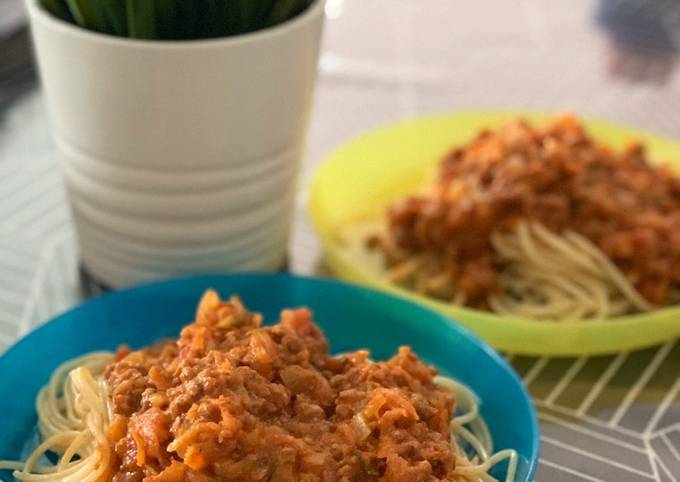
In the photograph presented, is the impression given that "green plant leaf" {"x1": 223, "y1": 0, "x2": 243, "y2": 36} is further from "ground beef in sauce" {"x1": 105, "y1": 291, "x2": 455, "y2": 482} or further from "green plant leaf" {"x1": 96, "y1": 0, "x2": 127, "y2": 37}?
"ground beef in sauce" {"x1": 105, "y1": 291, "x2": 455, "y2": 482}

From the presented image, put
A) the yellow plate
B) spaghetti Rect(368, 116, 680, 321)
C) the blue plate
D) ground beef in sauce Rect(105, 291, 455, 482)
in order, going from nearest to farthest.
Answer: ground beef in sauce Rect(105, 291, 455, 482) → the blue plate → the yellow plate → spaghetti Rect(368, 116, 680, 321)

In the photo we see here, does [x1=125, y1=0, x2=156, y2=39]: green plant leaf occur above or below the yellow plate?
above

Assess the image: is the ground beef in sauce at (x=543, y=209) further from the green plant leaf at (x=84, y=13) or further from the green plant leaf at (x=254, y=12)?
the green plant leaf at (x=84, y=13)

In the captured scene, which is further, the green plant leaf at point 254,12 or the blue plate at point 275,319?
the green plant leaf at point 254,12

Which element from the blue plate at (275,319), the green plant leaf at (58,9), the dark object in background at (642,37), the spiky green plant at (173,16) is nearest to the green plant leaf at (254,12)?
the spiky green plant at (173,16)

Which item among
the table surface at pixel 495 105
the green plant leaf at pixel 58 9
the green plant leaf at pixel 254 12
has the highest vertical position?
the green plant leaf at pixel 254 12

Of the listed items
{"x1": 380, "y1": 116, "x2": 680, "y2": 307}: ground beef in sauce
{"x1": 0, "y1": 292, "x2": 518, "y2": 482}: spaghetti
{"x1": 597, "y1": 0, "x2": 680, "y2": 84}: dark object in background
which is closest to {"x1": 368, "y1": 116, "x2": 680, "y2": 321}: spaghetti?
{"x1": 380, "y1": 116, "x2": 680, "y2": 307}: ground beef in sauce
